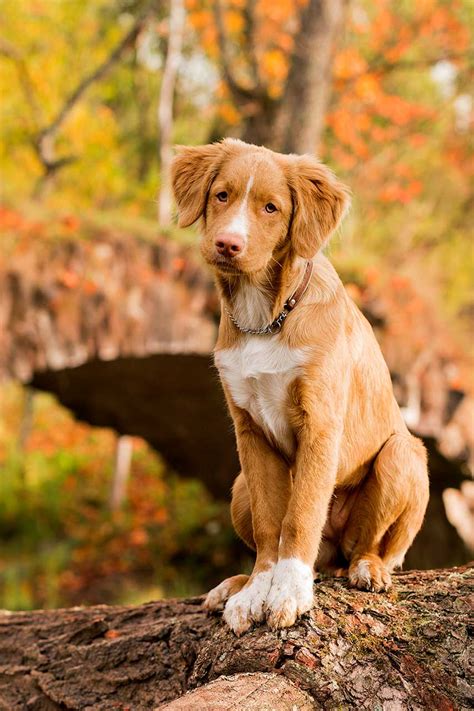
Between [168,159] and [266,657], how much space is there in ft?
29.8

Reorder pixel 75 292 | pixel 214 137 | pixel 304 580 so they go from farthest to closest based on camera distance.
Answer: pixel 214 137 → pixel 75 292 → pixel 304 580

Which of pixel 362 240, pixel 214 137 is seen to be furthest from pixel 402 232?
pixel 214 137

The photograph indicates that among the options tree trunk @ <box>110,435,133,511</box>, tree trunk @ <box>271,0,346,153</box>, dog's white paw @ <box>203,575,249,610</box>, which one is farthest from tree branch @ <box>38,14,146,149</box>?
dog's white paw @ <box>203,575,249,610</box>

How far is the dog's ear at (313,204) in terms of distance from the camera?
3229 mm

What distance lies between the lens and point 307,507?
3225mm

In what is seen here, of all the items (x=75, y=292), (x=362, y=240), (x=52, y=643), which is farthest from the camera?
(x=362, y=240)

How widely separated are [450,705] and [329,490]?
86cm

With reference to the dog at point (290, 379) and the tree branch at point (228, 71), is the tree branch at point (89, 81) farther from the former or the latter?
the dog at point (290, 379)

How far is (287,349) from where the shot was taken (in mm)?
3279

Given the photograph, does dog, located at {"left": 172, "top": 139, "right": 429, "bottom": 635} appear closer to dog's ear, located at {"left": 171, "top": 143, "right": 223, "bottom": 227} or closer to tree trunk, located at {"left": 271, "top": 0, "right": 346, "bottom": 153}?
dog's ear, located at {"left": 171, "top": 143, "right": 223, "bottom": 227}

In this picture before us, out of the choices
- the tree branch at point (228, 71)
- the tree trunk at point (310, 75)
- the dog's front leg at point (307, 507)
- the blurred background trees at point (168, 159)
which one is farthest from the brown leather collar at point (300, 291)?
the tree branch at point (228, 71)

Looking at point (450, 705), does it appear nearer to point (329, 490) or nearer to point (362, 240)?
point (329, 490)

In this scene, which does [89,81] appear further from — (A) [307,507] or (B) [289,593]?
(B) [289,593]

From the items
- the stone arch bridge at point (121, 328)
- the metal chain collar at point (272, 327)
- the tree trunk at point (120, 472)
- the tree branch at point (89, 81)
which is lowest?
the tree trunk at point (120, 472)
